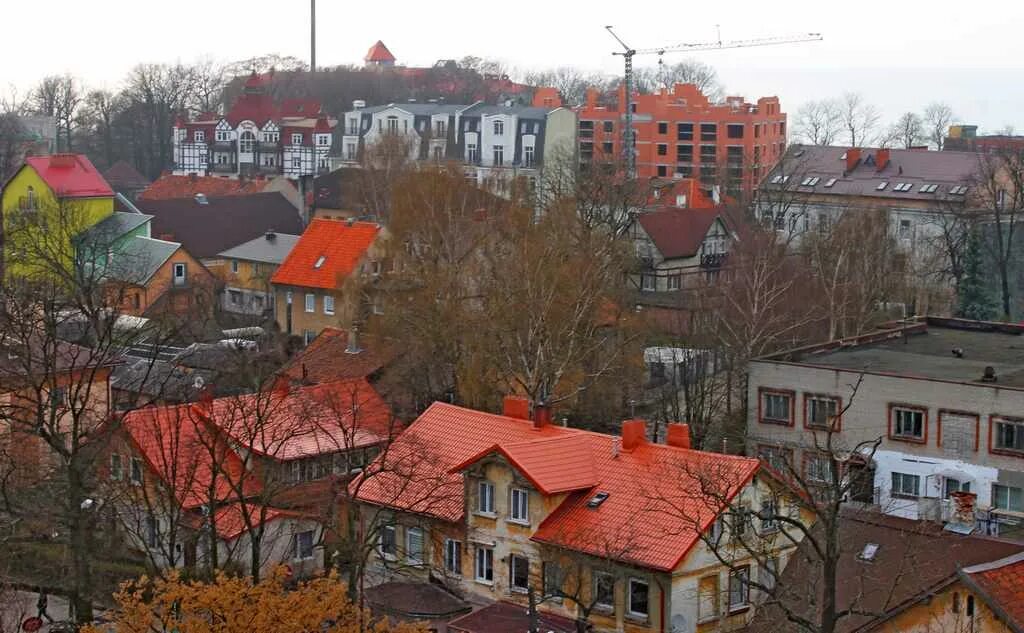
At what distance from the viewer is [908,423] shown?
30.2 m

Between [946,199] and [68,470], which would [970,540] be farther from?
[946,199]

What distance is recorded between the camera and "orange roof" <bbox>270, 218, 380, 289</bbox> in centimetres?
4594

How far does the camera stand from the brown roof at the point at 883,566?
21672 millimetres

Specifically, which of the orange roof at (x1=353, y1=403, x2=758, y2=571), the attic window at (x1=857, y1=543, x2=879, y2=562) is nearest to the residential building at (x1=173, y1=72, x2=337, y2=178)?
the orange roof at (x1=353, y1=403, x2=758, y2=571)

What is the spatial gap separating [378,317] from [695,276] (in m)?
17.1

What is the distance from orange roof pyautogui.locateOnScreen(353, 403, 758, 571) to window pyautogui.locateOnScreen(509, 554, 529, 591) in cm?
72

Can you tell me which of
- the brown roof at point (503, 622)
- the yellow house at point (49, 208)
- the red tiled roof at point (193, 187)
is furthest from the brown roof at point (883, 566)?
the red tiled roof at point (193, 187)

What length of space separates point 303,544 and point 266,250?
24.7 m

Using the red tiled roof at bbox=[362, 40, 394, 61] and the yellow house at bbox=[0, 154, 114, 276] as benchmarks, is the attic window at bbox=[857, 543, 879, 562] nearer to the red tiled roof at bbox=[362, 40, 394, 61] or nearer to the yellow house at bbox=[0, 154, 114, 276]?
the yellow house at bbox=[0, 154, 114, 276]

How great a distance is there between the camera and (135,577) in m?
27.0

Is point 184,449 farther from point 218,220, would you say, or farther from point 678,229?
point 218,220

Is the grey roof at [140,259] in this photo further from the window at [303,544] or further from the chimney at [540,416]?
the chimney at [540,416]

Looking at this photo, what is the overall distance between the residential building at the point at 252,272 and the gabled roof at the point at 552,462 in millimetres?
24662

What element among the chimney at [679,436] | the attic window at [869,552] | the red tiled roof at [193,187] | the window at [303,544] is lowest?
the window at [303,544]
